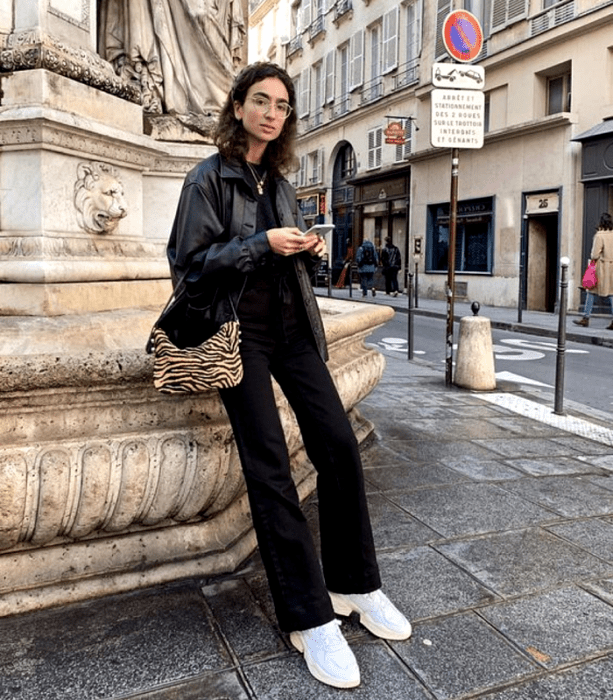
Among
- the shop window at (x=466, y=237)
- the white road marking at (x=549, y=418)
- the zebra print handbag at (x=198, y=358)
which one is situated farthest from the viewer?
the shop window at (x=466, y=237)

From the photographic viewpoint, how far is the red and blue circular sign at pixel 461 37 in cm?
748

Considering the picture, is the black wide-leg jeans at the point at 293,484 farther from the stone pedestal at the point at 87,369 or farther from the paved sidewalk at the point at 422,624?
the stone pedestal at the point at 87,369

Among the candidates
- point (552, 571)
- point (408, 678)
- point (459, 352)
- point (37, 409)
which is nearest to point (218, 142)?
point (37, 409)

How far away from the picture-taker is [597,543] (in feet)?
10.5

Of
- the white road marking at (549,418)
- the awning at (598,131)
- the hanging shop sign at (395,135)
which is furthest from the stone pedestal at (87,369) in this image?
the hanging shop sign at (395,135)

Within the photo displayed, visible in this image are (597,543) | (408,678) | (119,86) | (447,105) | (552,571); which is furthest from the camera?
(447,105)

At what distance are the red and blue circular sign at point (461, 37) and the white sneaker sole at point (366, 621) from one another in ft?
21.0

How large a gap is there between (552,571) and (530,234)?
719 inches

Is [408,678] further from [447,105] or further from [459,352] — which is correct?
[447,105]

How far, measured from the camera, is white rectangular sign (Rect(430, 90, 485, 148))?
7383 millimetres

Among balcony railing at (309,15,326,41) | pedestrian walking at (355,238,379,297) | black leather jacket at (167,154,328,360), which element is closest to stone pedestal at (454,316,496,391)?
black leather jacket at (167,154,328,360)

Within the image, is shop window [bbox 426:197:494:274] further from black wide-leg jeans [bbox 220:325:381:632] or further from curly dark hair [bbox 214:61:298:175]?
black wide-leg jeans [bbox 220:325:381:632]

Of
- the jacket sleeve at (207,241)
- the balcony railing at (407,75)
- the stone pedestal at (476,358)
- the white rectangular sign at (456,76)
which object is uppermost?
the balcony railing at (407,75)

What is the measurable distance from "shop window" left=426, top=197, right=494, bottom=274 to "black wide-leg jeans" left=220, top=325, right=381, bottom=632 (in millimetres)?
19772
